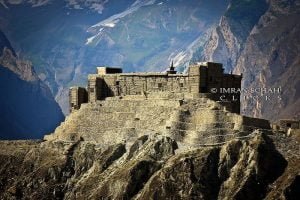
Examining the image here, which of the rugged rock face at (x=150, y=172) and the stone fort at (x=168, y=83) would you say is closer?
the rugged rock face at (x=150, y=172)

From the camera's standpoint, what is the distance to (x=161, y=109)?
180 m

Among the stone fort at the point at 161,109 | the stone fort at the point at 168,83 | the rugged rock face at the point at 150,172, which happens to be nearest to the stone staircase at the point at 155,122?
the stone fort at the point at 161,109

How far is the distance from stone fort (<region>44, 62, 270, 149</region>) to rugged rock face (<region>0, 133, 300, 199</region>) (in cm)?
235

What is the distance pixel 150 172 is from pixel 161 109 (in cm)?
1725

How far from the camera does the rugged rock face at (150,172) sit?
158 metres

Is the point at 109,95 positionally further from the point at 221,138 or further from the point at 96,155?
the point at 221,138

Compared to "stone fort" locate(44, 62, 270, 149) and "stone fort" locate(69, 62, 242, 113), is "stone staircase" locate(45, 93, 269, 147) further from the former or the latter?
"stone fort" locate(69, 62, 242, 113)

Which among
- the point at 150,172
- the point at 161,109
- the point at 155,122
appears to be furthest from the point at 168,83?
the point at 150,172

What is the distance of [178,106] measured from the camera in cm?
17575

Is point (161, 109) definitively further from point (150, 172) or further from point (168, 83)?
point (150, 172)

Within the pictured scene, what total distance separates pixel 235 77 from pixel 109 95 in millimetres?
25901

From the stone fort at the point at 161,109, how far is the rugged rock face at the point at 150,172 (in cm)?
235

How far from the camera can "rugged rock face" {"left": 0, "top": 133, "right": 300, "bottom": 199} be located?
158 metres

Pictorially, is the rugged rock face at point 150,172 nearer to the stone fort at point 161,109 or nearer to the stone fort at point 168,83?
the stone fort at point 161,109
